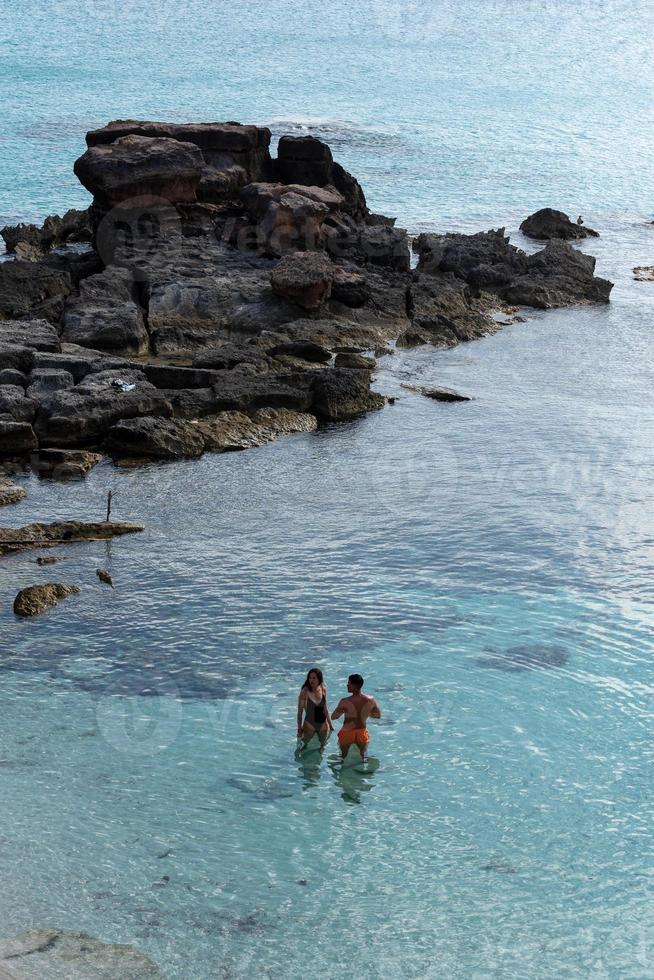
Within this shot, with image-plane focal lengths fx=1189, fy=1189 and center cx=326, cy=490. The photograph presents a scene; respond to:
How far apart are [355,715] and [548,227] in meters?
29.1

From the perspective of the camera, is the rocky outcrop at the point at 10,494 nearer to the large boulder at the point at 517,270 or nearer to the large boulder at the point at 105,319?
the large boulder at the point at 105,319

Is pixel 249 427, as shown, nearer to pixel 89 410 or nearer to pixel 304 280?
pixel 89 410

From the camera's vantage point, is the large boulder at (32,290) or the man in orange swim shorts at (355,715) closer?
the man in orange swim shorts at (355,715)

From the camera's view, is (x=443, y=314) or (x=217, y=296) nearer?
(x=217, y=296)

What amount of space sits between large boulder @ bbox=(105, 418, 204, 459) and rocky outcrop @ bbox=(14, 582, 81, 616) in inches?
178

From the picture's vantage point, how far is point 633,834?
34.6 ft

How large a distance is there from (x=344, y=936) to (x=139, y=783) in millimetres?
2717

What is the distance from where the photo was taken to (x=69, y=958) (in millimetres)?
8656

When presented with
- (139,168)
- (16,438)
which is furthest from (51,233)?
(16,438)

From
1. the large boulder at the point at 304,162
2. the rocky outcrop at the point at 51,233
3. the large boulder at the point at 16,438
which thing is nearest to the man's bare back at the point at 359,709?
the large boulder at the point at 16,438

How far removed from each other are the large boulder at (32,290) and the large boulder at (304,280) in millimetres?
4500

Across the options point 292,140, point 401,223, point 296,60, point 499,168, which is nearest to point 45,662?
point 292,140

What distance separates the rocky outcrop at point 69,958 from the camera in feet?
27.8

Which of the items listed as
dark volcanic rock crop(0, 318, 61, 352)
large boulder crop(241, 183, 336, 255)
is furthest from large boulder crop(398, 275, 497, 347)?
dark volcanic rock crop(0, 318, 61, 352)
